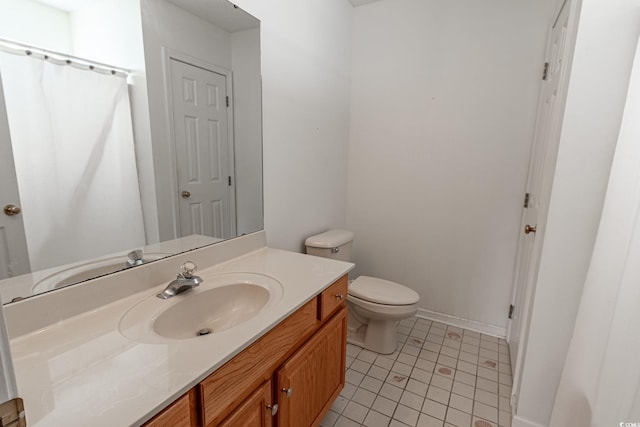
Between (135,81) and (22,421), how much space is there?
1.00m

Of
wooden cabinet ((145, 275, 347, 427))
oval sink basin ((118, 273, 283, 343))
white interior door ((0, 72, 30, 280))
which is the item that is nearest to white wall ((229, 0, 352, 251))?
oval sink basin ((118, 273, 283, 343))

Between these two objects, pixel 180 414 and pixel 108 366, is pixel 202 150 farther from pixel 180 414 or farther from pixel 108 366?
pixel 180 414

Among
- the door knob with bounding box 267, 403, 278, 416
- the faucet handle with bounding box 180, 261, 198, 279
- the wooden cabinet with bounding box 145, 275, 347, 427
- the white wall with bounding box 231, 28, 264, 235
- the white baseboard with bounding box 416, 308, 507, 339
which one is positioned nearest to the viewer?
the wooden cabinet with bounding box 145, 275, 347, 427

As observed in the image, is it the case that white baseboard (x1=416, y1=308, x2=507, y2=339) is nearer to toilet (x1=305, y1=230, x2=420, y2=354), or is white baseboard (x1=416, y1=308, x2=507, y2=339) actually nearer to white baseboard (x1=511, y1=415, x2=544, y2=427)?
toilet (x1=305, y1=230, x2=420, y2=354)

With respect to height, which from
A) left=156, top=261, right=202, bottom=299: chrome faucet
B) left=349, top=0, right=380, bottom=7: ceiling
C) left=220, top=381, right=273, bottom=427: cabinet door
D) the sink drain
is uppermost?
left=349, top=0, right=380, bottom=7: ceiling

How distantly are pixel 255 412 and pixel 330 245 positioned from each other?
46.1 inches

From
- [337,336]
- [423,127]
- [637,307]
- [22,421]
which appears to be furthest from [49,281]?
[423,127]

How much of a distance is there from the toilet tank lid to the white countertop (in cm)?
98

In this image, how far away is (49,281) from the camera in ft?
2.85

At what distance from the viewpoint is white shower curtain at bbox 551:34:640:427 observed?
2.79 ft

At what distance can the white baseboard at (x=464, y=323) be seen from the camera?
7.43 ft

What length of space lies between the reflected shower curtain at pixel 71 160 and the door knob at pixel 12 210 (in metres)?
0.02

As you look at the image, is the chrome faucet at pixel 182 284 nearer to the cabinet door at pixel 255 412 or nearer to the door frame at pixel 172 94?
the door frame at pixel 172 94

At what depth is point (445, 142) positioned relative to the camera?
87.4 inches
